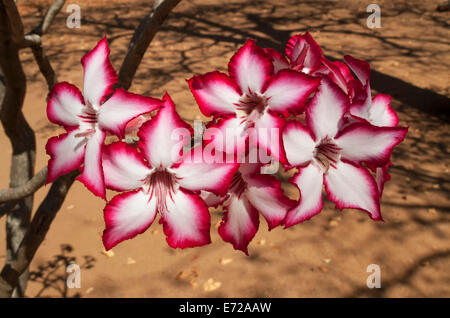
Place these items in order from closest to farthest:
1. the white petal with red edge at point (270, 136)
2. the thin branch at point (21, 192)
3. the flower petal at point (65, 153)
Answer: the white petal with red edge at point (270, 136)
the flower petal at point (65, 153)
the thin branch at point (21, 192)

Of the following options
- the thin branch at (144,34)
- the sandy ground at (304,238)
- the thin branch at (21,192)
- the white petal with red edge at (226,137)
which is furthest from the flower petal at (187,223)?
the sandy ground at (304,238)

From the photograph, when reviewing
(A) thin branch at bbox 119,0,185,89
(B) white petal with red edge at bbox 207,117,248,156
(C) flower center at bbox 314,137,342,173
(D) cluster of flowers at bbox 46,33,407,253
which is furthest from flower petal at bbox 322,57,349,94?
(A) thin branch at bbox 119,0,185,89

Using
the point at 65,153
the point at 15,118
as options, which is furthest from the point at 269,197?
the point at 15,118

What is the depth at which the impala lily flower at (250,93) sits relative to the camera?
636 millimetres

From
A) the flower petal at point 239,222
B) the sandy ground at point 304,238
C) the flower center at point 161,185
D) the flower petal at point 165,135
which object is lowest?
the sandy ground at point 304,238

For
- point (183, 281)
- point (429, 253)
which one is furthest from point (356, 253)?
point (183, 281)

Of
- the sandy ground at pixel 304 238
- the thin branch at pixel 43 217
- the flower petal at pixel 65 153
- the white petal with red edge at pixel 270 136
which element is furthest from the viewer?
the sandy ground at pixel 304 238

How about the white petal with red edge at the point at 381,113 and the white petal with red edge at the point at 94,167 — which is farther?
the white petal with red edge at the point at 381,113

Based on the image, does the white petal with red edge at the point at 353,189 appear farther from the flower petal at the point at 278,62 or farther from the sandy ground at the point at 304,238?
the sandy ground at the point at 304,238

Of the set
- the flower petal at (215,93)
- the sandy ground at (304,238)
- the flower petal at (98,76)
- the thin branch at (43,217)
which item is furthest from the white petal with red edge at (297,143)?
the sandy ground at (304,238)

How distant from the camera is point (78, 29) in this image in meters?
8.36

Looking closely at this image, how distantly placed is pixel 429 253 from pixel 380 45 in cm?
482

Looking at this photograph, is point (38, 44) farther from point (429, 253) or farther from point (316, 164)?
point (429, 253)

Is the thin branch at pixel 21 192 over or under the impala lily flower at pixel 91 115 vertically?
under
